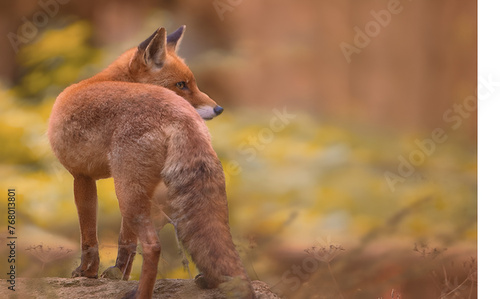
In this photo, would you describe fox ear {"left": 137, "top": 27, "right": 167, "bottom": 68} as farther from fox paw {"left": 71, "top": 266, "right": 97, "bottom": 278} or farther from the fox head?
fox paw {"left": 71, "top": 266, "right": 97, "bottom": 278}

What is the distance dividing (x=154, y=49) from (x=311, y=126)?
57.2 inches

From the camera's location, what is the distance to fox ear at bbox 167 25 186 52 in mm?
3744

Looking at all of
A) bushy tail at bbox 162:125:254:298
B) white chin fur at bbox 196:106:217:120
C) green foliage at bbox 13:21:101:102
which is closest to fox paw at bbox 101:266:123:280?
bushy tail at bbox 162:125:254:298

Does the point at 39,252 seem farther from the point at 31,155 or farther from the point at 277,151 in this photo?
the point at 277,151

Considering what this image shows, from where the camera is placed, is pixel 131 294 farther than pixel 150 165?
Yes

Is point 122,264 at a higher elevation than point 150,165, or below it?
below

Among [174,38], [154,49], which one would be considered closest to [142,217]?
[154,49]

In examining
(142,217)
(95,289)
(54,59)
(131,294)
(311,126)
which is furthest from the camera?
(311,126)

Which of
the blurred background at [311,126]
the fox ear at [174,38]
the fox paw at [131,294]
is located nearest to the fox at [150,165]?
the fox paw at [131,294]

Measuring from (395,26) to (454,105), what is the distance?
2.72 ft

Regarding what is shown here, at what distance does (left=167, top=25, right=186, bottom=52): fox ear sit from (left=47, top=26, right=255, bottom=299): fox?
0.26 meters

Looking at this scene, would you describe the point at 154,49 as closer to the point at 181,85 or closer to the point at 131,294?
the point at 181,85

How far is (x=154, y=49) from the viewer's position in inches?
137

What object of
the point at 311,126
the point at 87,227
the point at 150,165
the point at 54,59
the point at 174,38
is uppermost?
the point at 174,38
